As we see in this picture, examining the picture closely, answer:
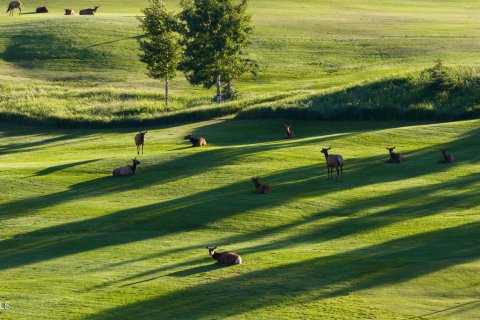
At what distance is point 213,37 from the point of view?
80125mm

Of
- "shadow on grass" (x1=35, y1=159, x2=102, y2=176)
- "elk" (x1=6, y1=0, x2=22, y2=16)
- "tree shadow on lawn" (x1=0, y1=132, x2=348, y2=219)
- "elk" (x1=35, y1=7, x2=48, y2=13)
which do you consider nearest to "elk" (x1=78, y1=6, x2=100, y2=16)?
"elk" (x1=35, y1=7, x2=48, y2=13)

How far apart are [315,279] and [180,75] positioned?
75.0 meters

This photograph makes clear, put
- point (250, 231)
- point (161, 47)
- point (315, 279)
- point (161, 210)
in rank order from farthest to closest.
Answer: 1. point (161, 47)
2. point (161, 210)
3. point (250, 231)
4. point (315, 279)

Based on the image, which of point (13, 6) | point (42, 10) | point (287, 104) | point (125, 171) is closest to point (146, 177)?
point (125, 171)

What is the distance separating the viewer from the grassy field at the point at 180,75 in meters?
78.4

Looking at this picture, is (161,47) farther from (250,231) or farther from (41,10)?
(41,10)

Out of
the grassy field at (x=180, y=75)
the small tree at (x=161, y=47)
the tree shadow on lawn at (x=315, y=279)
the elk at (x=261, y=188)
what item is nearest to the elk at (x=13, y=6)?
the grassy field at (x=180, y=75)

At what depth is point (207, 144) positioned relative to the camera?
183ft

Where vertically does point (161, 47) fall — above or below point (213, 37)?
below

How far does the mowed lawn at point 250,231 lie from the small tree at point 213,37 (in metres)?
25.1

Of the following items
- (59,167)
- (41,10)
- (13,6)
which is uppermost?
(13,6)

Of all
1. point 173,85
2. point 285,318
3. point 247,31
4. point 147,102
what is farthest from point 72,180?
point 173,85

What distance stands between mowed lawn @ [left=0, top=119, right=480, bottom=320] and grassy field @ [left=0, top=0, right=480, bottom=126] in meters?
22.4

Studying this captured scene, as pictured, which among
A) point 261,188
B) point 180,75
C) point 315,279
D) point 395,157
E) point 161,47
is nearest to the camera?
point 315,279
